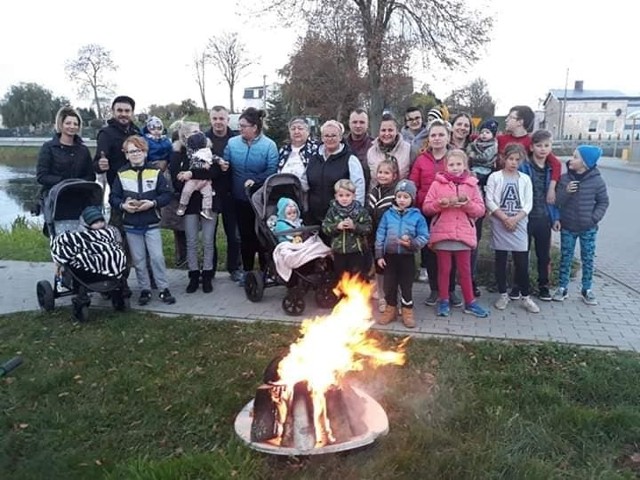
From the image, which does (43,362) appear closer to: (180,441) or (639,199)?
(180,441)

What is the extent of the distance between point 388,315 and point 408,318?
8.6 inches

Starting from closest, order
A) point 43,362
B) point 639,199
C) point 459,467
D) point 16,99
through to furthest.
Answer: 1. point 459,467
2. point 43,362
3. point 639,199
4. point 16,99

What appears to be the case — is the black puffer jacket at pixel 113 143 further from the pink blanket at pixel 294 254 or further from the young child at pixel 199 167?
the pink blanket at pixel 294 254

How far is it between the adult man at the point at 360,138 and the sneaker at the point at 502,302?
186cm

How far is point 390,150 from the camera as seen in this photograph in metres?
5.74

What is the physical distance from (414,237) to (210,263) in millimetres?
2584

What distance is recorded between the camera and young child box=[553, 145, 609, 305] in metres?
5.71

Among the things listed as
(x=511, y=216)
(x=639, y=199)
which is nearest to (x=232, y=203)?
(x=511, y=216)

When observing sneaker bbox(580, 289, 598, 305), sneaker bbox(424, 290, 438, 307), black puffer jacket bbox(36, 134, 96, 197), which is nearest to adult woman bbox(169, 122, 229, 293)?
black puffer jacket bbox(36, 134, 96, 197)

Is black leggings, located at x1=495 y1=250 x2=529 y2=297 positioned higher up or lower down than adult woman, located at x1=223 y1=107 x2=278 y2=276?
lower down

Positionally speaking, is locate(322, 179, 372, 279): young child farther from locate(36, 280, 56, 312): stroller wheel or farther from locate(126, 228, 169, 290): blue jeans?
locate(36, 280, 56, 312): stroller wheel

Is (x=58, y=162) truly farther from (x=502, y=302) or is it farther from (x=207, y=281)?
(x=502, y=302)

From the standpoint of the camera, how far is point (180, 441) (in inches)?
132

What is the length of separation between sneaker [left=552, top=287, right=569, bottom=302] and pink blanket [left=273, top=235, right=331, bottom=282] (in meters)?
2.67
